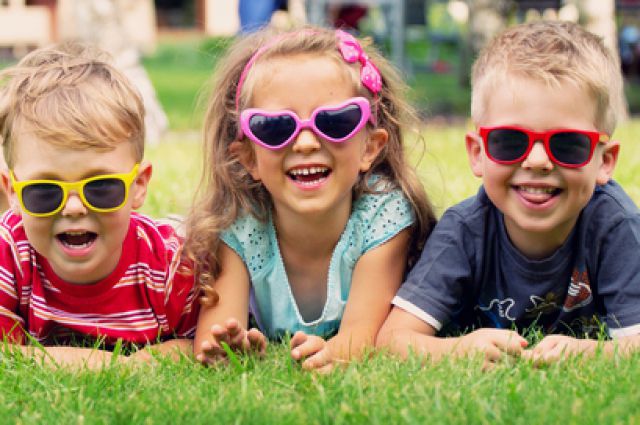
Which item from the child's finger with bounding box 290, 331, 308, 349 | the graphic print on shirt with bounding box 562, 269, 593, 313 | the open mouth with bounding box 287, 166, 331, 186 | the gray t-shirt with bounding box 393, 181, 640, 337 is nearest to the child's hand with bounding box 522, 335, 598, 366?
the gray t-shirt with bounding box 393, 181, 640, 337

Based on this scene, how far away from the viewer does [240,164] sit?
3.79m

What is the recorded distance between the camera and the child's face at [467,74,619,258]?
3.16m

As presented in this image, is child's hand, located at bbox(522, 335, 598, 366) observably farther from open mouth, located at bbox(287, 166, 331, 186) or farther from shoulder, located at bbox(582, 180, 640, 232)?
open mouth, located at bbox(287, 166, 331, 186)

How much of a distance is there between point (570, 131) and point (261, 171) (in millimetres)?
1092

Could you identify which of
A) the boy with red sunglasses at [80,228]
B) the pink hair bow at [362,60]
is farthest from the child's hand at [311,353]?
the pink hair bow at [362,60]

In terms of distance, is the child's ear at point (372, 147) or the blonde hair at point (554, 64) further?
the child's ear at point (372, 147)

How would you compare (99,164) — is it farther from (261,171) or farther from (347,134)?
(347,134)

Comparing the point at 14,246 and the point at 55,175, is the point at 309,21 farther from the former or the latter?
the point at 55,175

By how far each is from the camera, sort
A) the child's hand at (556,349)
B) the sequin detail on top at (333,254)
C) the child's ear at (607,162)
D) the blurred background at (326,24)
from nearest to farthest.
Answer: the child's hand at (556,349) → the child's ear at (607,162) → the sequin detail on top at (333,254) → the blurred background at (326,24)

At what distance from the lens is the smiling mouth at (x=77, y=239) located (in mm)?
3314

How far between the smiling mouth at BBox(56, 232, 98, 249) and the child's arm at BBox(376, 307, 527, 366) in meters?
1.05

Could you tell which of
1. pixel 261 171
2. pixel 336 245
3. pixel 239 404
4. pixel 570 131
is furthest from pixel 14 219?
pixel 570 131

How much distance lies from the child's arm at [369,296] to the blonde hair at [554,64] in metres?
0.59

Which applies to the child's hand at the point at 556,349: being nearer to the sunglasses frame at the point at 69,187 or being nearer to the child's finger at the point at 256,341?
the child's finger at the point at 256,341
